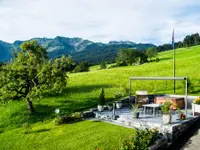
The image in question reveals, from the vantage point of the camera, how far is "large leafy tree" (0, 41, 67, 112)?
61.3ft

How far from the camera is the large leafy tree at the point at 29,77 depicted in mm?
18672

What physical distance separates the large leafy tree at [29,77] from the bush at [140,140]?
9176 mm

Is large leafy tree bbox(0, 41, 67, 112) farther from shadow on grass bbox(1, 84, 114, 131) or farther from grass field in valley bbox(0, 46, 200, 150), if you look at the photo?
grass field in valley bbox(0, 46, 200, 150)

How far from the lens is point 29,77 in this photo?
64.2 feet

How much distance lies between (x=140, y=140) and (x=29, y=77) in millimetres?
12130

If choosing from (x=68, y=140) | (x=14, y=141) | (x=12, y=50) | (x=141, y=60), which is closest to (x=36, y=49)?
(x=12, y=50)

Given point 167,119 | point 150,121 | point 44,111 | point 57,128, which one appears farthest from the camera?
point 44,111

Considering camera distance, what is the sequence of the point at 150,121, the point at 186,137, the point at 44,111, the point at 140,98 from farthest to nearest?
the point at 44,111 < the point at 140,98 < the point at 150,121 < the point at 186,137

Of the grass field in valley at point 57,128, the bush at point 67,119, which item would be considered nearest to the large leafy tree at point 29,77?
the grass field in valley at point 57,128

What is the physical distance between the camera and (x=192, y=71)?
34562mm

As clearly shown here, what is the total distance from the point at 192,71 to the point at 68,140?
1061 inches

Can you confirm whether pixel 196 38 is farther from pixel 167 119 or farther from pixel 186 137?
pixel 186 137

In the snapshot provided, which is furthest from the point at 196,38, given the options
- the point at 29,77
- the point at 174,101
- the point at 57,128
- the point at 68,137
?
the point at 68,137

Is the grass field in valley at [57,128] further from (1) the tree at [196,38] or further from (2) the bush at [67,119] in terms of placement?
(1) the tree at [196,38]
